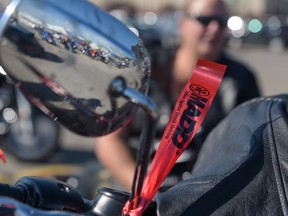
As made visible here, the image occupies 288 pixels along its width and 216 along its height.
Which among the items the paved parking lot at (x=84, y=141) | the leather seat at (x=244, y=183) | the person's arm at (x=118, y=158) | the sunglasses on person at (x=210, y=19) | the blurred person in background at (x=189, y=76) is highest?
the leather seat at (x=244, y=183)

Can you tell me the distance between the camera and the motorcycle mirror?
998 millimetres

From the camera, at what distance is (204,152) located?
1.66 m

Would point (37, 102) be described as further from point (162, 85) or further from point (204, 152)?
point (162, 85)

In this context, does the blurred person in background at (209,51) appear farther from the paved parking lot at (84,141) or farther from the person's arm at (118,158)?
the paved parking lot at (84,141)

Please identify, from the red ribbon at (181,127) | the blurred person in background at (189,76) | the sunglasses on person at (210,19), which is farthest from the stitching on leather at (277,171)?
the sunglasses on person at (210,19)

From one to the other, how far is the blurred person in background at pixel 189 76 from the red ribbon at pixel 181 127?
1864mm

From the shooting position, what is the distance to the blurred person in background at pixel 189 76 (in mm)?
3109

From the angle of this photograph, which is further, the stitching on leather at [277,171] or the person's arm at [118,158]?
the person's arm at [118,158]

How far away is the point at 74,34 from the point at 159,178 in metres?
0.25

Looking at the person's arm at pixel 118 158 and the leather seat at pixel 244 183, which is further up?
the leather seat at pixel 244 183

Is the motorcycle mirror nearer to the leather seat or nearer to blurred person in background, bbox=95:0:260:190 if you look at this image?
the leather seat

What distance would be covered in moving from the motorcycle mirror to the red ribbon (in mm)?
71

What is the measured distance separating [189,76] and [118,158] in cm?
54

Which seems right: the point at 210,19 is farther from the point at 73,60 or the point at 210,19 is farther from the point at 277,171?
the point at 73,60
